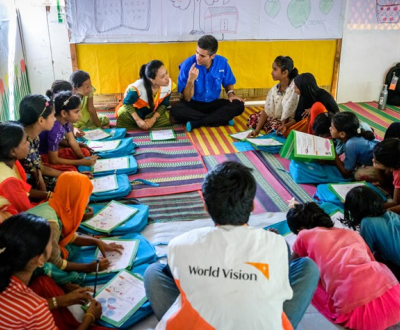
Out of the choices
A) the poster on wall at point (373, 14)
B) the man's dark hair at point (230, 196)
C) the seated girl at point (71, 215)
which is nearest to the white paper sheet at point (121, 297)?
the seated girl at point (71, 215)

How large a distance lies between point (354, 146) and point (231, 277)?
213 cm

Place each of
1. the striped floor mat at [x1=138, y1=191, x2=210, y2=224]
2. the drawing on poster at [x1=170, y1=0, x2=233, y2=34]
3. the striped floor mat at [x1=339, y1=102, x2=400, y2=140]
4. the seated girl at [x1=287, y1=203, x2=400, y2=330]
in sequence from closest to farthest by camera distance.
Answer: the seated girl at [x1=287, y1=203, x2=400, y2=330], the striped floor mat at [x1=138, y1=191, x2=210, y2=224], the striped floor mat at [x1=339, y1=102, x2=400, y2=140], the drawing on poster at [x1=170, y1=0, x2=233, y2=34]

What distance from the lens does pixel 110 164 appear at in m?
3.38

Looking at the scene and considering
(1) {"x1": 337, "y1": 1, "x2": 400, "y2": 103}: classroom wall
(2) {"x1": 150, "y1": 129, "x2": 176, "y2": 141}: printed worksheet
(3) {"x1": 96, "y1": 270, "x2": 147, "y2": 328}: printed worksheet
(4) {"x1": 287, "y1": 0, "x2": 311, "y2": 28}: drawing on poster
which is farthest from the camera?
(1) {"x1": 337, "y1": 1, "x2": 400, "y2": 103}: classroom wall

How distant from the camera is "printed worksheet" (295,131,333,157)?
317cm

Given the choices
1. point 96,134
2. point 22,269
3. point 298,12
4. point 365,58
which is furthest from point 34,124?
point 365,58

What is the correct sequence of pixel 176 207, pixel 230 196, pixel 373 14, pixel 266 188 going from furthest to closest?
pixel 373 14 → pixel 266 188 → pixel 176 207 → pixel 230 196

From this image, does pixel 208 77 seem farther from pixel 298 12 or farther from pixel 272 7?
pixel 298 12

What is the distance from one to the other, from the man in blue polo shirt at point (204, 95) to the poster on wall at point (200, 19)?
0.51m

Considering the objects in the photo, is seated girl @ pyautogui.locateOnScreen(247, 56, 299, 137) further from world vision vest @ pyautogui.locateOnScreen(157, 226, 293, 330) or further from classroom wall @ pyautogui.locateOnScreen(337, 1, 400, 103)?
→ world vision vest @ pyautogui.locateOnScreen(157, 226, 293, 330)

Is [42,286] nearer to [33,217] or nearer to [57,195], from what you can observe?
[33,217]

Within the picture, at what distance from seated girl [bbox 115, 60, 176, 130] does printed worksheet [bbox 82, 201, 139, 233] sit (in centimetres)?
162

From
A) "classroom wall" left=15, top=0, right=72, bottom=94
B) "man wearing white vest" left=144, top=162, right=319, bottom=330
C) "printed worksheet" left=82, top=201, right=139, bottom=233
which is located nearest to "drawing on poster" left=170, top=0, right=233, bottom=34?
Answer: "classroom wall" left=15, top=0, right=72, bottom=94

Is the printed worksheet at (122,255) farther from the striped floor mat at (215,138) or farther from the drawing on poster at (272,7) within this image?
the drawing on poster at (272,7)
